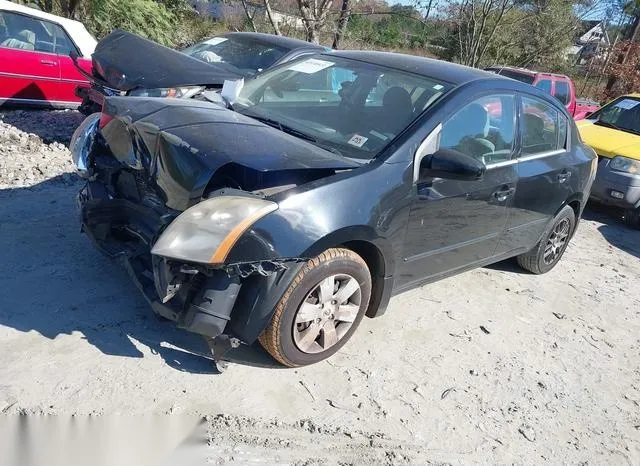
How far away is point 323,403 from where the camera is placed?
321 centimetres

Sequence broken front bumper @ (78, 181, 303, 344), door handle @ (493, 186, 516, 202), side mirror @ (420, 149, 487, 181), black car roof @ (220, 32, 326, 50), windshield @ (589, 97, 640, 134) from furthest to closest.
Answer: windshield @ (589, 97, 640, 134) < black car roof @ (220, 32, 326, 50) < door handle @ (493, 186, 516, 202) < side mirror @ (420, 149, 487, 181) < broken front bumper @ (78, 181, 303, 344)

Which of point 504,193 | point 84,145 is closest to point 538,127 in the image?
point 504,193

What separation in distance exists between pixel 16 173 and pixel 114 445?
407 centimetres

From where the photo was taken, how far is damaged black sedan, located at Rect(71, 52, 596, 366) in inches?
116

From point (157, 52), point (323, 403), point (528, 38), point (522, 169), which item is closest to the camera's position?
point (323, 403)

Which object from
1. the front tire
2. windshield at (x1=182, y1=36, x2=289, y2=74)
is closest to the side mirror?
the front tire

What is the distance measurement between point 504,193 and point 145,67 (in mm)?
4057

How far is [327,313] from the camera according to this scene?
3381 mm

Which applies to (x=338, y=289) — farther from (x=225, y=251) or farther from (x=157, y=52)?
(x=157, y=52)

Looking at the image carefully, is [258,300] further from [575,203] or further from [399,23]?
[399,23]

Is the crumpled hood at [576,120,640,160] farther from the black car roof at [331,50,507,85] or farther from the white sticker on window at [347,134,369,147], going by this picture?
the white sticker on window at [347,134,369,147]

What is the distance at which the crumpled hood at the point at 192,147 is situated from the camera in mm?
2965

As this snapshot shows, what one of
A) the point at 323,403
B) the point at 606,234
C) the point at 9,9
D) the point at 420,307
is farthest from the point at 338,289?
the point at 9,9

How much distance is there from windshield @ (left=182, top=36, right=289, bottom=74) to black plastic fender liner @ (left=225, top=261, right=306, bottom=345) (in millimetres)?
5420
